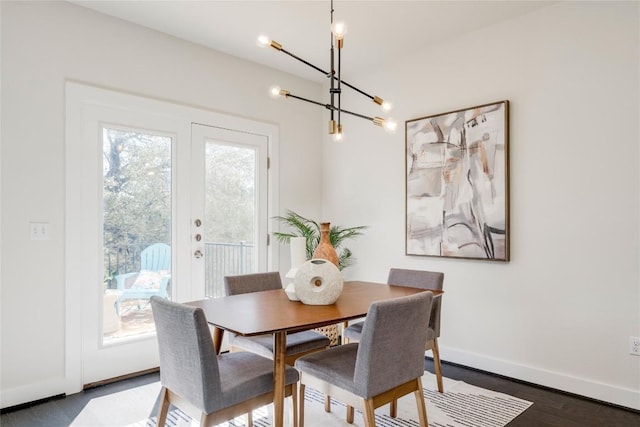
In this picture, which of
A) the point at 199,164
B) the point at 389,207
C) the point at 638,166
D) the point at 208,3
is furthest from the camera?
the point at 389,207

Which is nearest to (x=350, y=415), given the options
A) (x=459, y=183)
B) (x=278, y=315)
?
(x=278, y=315)

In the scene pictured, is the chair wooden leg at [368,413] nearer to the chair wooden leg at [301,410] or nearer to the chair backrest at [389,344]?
the chair backrest at [389,344]

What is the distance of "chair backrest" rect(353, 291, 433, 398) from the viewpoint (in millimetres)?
1723

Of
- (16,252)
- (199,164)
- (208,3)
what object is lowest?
(16,252)

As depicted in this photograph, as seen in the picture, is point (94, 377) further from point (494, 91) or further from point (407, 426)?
point (494, 91)

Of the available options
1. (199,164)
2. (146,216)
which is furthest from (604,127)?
(146,216)

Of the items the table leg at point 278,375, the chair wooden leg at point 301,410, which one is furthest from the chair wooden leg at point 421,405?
the table leg at point 278,375

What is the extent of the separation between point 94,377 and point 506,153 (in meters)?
3.31

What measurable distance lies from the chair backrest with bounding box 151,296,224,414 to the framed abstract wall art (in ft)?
7.60

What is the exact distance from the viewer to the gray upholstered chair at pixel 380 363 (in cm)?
173

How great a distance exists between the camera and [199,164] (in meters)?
3.52

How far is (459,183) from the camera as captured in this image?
11.0ft

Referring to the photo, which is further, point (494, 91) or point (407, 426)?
point (494, 91)

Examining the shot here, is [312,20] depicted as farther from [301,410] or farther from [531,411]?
[531,411]
